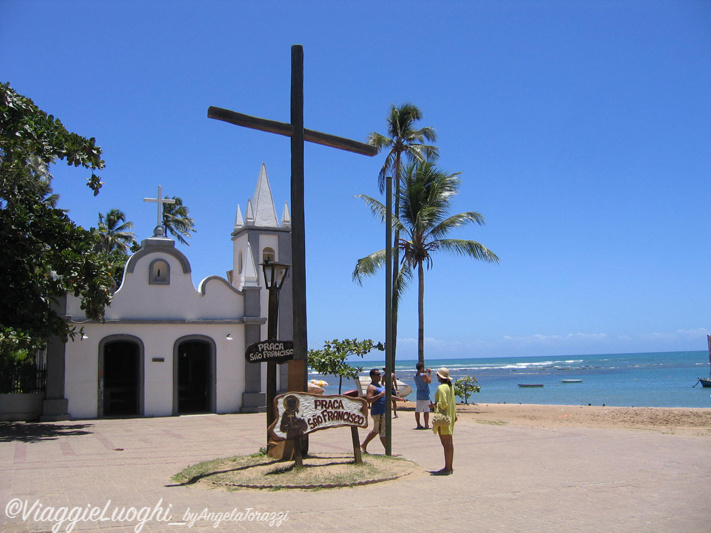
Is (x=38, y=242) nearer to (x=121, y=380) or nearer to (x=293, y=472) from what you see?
(x=121, y=380)

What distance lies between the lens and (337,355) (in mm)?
20219

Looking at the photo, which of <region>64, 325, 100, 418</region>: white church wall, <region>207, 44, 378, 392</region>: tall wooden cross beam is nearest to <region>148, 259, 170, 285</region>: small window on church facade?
<region>64, 325, 100, 418</region>: white church wall

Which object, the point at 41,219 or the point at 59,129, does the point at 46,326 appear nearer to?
the point at 41,219

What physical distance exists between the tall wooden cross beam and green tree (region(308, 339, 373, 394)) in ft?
34.3

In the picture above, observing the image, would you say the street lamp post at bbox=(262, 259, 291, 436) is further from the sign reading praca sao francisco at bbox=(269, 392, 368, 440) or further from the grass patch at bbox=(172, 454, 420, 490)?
the sign reading praca sao francisco at bbox=(269, 392, 368, 440)

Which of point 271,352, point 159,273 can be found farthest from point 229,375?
point 271,352

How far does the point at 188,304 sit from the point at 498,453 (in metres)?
11.6

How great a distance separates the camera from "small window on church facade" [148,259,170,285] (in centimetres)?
1948

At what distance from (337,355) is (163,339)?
523cm

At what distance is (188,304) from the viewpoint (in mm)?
19891

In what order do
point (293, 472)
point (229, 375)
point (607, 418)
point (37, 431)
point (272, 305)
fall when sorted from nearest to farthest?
point (293, 472) → point (272, 305) → point (37, 431) → point (607, 418) → point (229, 375)

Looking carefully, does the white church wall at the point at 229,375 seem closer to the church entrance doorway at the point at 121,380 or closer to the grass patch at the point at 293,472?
the church entrance doorway at the point at 121,380

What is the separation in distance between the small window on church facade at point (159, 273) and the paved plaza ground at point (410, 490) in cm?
660

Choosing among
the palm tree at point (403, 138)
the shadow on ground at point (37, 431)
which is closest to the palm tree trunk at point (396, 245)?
the palm tree at point (403, 138)
